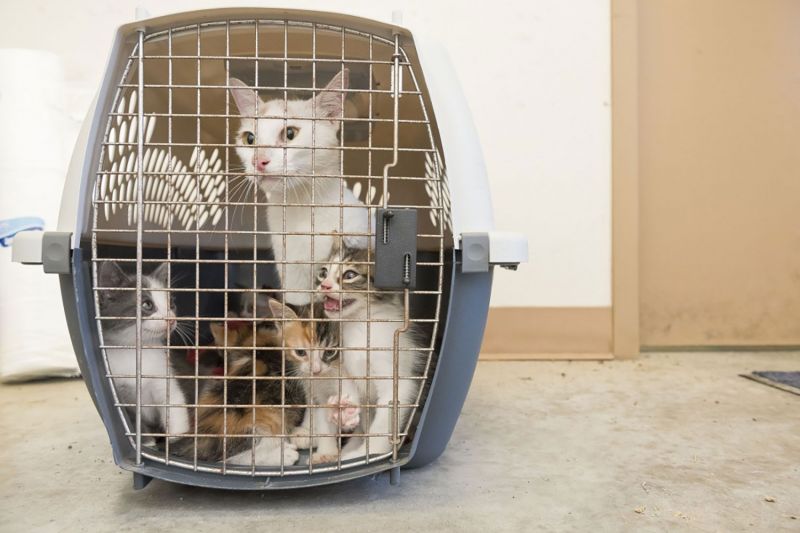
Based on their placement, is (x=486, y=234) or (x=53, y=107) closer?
(x=486, y=234)

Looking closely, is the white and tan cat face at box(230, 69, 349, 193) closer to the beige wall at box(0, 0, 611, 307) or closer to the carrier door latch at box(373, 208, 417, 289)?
the carrier door latch at box(373, 208, 417, 289)

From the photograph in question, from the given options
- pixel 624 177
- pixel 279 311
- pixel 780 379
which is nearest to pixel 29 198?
pixel 279 311

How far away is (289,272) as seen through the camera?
1.24m

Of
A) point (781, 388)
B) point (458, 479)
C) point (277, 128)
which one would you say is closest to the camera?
point (458, 479)

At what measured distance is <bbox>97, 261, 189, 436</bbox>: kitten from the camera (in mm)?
1045

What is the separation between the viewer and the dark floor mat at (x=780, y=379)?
5.46ft

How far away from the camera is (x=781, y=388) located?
1667mm

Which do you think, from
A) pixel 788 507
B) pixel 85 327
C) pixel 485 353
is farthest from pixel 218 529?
pixel 485 353

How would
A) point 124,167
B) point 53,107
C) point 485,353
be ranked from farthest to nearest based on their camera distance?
1. point 485,353
2. point 53,107
3. point 124,167

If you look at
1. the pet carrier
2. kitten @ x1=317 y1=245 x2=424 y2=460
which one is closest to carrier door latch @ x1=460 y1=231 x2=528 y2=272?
the pet carrier

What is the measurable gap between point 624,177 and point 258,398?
157 centimetres

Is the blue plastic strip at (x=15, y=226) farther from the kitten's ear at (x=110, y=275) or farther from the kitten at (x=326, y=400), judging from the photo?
the kitten at (x=326, y=400)

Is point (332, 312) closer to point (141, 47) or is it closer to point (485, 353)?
point (141, 47)

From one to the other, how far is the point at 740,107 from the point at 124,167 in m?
2.14
